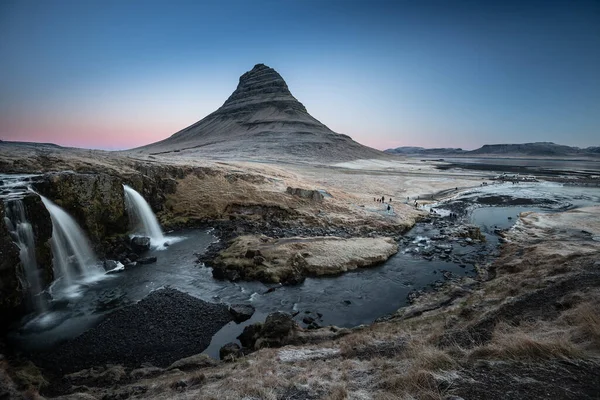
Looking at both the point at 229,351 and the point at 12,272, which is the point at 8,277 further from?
the point at 229,351

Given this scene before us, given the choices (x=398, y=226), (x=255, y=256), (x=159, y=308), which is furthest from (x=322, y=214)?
(x=159, y=308)

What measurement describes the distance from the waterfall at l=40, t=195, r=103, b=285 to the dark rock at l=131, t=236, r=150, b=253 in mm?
3692

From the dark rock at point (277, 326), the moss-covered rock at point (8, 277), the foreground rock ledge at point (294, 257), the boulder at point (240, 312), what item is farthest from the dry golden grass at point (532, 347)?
the moss-covered rock at point (8, 277)

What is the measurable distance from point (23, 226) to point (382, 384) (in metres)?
24.6

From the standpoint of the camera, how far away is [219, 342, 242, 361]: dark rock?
45.1ft

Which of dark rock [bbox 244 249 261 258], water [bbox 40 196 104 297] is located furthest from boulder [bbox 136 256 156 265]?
dark rock [bbox 244 249 261 258]

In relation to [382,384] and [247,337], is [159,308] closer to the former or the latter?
[247,337]

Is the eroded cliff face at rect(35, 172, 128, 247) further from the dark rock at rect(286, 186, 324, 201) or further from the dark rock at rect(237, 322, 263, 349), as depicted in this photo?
the dark rock at rect(286, 186, 324, 201)

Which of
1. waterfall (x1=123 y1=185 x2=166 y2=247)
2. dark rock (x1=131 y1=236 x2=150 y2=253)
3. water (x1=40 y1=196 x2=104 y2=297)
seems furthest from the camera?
waterfall (x1=123 y1=185 x2=166 y2=247)

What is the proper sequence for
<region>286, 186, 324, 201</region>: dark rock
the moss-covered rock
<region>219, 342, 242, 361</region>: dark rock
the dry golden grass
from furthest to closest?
1. <region>286, 186, 324, 201</region>: dark rock
2. the moss-covered rock
3. <region>219, 342, 242, 361</region>: dark rock
4. the dry golden grass

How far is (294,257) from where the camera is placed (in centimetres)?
2569

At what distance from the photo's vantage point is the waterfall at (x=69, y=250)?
22867mm

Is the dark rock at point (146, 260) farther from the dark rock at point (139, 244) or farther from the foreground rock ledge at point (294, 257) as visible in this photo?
the foreground rock ledge at point (294, 257)

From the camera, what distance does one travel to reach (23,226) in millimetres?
20062
